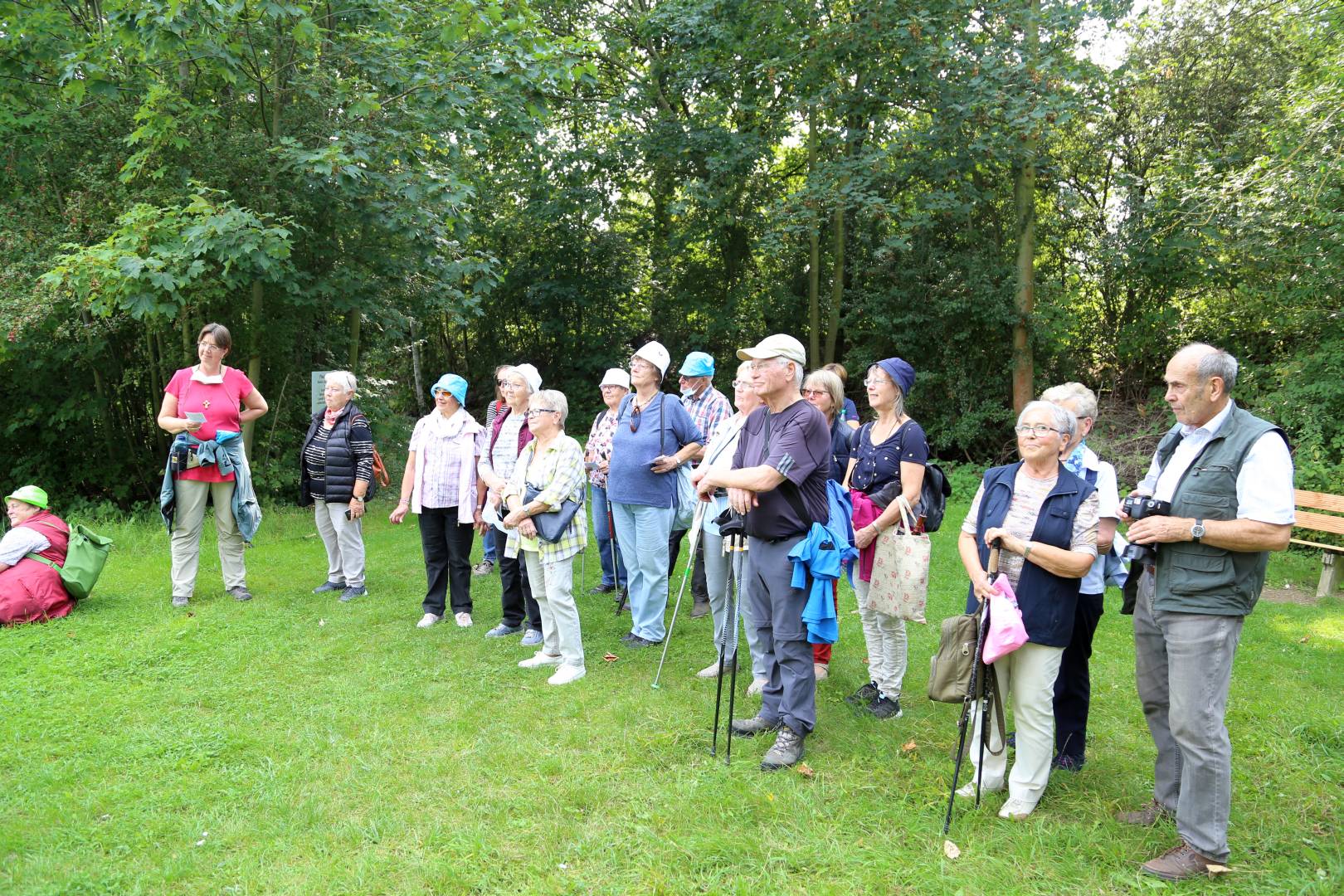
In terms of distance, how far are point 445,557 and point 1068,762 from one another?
4397mm

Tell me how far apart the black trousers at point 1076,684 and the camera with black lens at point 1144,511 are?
1.95ft

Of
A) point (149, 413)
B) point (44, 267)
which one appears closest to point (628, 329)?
point (149, 413)

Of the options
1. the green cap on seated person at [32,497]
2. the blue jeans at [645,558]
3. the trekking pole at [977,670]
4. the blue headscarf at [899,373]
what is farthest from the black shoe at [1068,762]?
the green cap on seated person at [32,497]

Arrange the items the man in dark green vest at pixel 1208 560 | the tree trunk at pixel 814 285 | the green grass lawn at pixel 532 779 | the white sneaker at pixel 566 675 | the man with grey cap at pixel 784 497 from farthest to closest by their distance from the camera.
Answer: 1. the tree trunk at pixel 814 285
2. the white sneaker at pixel 566 675
3. the man with grey cap at pixel 784 497
4. the green grass lawn at pixel 532 779
5. the man in dark green vest at pixel 1208 560

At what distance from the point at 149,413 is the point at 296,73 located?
575 centimetres

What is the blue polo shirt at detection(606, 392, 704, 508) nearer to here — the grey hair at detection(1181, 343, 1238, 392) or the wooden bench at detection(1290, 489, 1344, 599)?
the grey hair at detection(1181, 343, 1238, 392)

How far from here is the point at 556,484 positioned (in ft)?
16.7

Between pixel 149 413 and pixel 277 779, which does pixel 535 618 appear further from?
pixel 149 413

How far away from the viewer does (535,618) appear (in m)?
5.93

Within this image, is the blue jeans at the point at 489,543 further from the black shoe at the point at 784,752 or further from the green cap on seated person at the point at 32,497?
the black shoe at the point at 784,752

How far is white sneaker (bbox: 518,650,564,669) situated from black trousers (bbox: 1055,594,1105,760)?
288cm

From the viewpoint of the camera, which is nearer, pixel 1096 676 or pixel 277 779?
pixel 277 779

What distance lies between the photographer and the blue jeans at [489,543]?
763 centimetres

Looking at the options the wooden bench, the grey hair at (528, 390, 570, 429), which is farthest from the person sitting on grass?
the wooden bench
